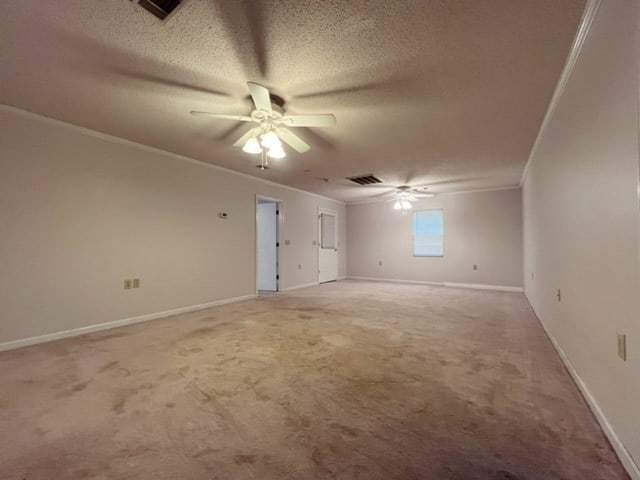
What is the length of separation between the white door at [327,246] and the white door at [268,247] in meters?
1.57

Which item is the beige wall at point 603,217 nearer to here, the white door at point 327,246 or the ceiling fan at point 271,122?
the ceiling fan at point 271,122

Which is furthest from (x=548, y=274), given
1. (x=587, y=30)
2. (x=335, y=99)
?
(x=335, y=99)

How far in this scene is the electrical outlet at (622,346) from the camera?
138 cm

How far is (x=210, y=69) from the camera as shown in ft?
7.39

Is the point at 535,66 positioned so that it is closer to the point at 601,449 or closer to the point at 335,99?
the point at 335,99

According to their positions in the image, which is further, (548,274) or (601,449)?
(548,274)

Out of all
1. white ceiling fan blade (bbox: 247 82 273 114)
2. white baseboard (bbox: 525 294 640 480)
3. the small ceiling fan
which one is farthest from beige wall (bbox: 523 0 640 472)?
the small ceiling fan

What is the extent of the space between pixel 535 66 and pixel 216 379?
132 inches

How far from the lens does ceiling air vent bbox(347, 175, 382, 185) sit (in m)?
5.73

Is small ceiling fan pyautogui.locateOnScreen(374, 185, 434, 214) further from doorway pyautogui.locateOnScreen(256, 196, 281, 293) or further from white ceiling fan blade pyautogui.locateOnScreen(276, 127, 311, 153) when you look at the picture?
white ceiling fan blade pyautogui.locateOnScreen(276, 127, 311, 153)

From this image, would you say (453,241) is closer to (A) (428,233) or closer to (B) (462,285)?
(A) (428,233)

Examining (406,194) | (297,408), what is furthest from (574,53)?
(406,194)

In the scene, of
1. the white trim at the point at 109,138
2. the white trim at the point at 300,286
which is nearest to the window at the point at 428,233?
the white trim at the point at 300,286

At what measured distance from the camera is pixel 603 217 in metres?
1.61
